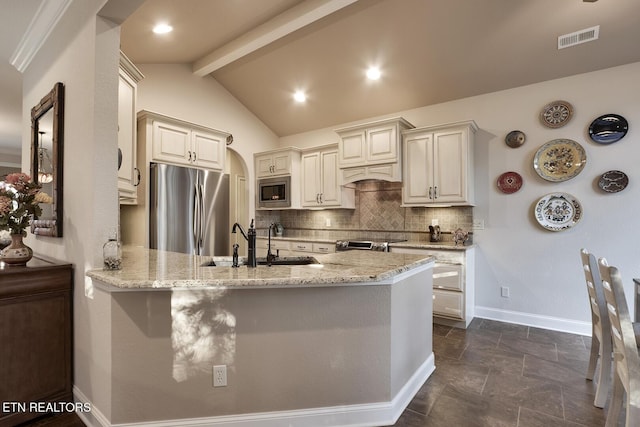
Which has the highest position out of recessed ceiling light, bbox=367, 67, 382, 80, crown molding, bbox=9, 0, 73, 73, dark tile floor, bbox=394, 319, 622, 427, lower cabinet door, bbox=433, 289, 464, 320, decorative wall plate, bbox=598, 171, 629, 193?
recessed ceiling light, bbox=367, 67, 382, 80

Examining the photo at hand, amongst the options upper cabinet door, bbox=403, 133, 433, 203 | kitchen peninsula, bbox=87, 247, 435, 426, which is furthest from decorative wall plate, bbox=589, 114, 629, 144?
kitchen peninsula, bbox=87, 247, 435, 426

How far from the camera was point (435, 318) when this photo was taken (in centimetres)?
363

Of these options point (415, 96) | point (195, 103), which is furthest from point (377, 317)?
point (195, 103)

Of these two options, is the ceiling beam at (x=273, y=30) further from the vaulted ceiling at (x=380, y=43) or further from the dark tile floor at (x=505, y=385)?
the dark tile floor at (x=505, y=385)

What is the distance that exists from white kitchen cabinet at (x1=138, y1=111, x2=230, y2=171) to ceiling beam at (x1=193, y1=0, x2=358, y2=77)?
94cm

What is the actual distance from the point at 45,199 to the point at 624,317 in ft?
10.5

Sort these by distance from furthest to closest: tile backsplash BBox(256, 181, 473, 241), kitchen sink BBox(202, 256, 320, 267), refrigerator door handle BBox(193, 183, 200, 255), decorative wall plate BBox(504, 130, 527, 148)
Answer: tile backsplash BBox(256, 181, 473, 241), refrigerator door handle BBox(193, 183, 200, 255), decorative wall plate BBox(504, 130, 527, 148), kitchen sink BBox(202, 256, 320, 267)

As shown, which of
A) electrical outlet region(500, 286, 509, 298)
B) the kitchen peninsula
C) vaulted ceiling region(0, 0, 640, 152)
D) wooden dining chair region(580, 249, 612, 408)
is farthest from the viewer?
electrical outlet region(500, 286, 509, 298)

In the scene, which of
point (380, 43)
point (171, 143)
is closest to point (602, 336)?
point (380, 43)

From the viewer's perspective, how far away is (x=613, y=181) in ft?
10.3

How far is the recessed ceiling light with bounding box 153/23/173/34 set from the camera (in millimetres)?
3332

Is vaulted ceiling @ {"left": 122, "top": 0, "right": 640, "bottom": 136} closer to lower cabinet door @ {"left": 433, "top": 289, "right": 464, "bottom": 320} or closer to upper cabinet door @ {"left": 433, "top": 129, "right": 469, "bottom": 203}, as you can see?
upper cabinet door @ {"left": 433, "top": 129, "right": 469, "bottom": 203}

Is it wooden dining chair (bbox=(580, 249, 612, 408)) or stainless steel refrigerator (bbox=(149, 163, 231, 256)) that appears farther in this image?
stainless steel refrigerator (bbox=(149, 163, 231, 256))

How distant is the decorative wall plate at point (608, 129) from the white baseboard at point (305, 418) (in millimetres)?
3245
